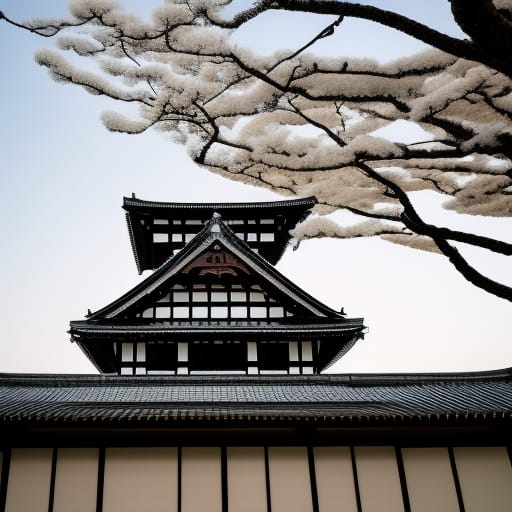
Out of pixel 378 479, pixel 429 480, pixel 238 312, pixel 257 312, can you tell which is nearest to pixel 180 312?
pixel 238 312

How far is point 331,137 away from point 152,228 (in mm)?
13486

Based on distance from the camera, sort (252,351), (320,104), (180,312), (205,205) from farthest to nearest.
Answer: (205,205)
(180,312)
(252,351)
(320,104)

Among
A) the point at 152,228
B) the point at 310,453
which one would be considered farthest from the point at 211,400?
the point at 152,228

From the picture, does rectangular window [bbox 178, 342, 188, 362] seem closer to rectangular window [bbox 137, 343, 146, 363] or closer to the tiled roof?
rectangular window [bbox 137, 343, 146, 363]

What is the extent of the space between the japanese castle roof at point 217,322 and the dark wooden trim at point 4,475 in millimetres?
6191

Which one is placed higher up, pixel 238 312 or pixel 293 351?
pixel 238 312

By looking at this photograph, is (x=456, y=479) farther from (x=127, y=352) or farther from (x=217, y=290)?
(x=127, y=352)

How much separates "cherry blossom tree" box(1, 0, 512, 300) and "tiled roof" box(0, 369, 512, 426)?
362 centimetres

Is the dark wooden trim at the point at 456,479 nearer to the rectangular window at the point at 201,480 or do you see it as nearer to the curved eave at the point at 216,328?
the rectangular window at the point at 201,480

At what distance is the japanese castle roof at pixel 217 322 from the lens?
16.1 metres

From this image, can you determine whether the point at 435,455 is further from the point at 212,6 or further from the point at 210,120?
the point at 212,6

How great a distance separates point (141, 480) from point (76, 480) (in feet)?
4.16

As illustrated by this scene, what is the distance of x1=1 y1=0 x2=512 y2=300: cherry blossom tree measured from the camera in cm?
703

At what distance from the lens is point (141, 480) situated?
32.5 feet
